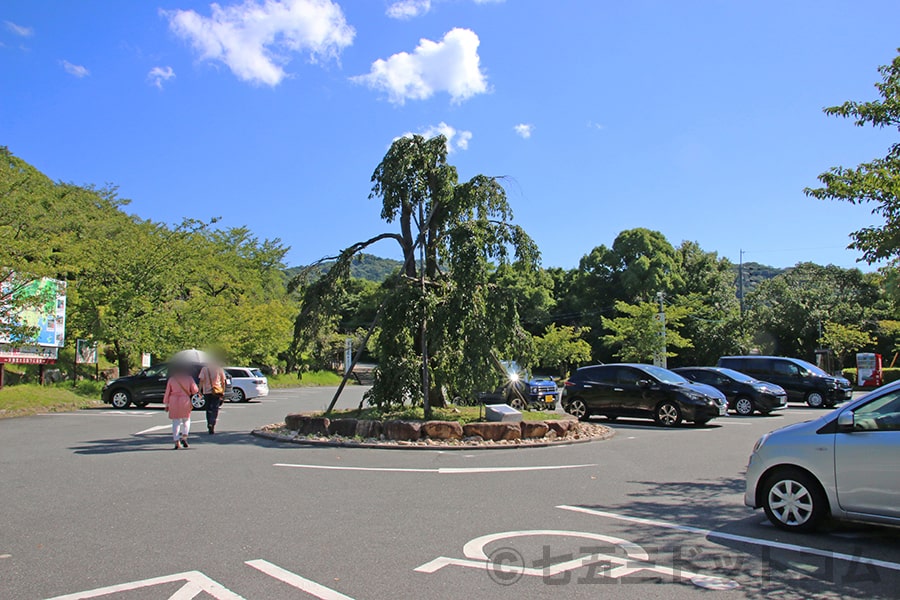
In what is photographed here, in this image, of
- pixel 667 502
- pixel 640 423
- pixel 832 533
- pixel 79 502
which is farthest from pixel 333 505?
pixel 640 423

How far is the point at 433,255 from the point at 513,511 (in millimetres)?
9137

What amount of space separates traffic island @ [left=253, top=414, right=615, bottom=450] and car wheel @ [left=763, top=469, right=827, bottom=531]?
6.33 m

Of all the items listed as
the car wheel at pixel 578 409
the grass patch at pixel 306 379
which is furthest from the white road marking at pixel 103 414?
the grass patch at pixel 306 379

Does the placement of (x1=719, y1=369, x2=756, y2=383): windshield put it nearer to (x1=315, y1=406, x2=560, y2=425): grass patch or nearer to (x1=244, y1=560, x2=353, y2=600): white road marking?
(x1=315, y1=406, x2=560, y2=425): grass patch

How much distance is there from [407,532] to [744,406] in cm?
1696

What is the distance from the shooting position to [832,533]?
239 inches

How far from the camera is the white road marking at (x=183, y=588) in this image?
440 centimetres

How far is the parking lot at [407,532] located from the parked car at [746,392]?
9852 mm

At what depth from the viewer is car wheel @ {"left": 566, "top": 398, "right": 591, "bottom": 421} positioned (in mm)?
17975

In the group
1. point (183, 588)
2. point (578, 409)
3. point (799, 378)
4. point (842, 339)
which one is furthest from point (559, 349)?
point (183, 588)

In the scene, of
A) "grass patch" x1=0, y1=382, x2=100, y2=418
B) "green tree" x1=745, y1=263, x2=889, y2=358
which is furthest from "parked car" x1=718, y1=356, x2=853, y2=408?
"grass patch" x1=0, y1=382, x2=100, y2=418

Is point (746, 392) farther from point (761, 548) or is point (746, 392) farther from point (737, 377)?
point (761, 548)

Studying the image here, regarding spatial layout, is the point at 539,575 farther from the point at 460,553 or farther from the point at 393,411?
the point at 393,411

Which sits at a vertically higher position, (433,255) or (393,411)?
(433,255)
